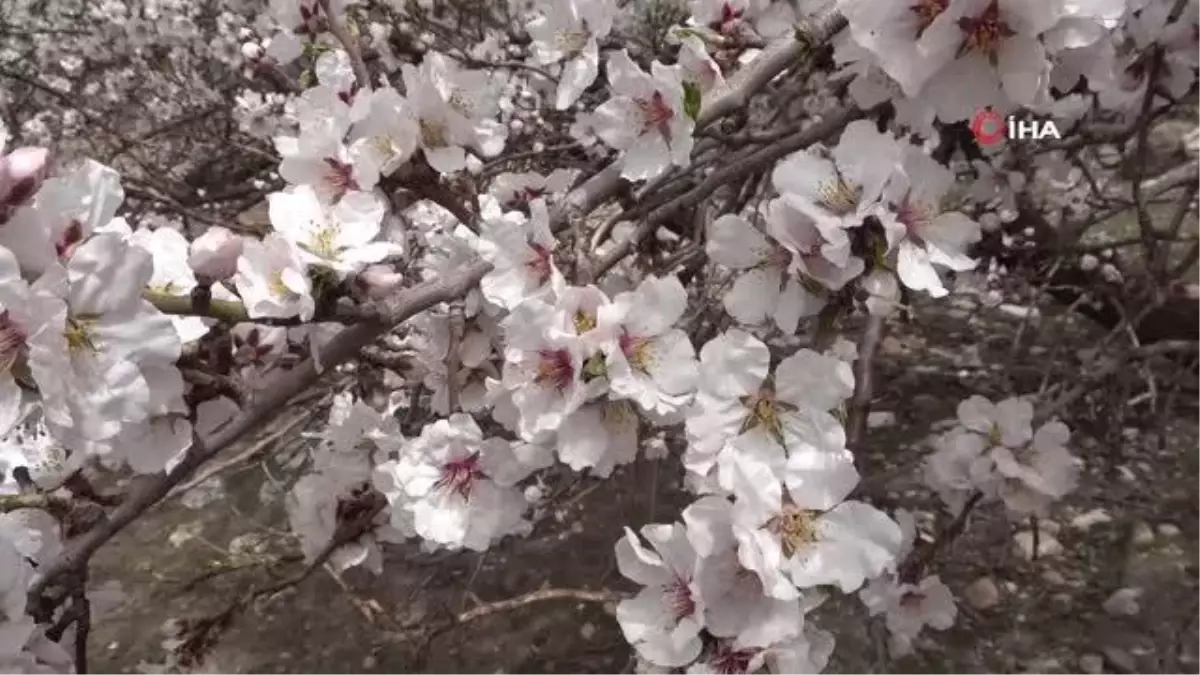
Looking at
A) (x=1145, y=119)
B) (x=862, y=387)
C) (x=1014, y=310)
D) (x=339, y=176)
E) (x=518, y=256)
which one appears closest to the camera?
(x=518, y=256)

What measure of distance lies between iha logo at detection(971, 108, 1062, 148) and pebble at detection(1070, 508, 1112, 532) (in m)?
0.63

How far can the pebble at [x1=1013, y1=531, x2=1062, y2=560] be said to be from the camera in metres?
1.86

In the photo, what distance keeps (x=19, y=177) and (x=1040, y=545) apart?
1.65m

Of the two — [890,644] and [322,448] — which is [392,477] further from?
[890,644]

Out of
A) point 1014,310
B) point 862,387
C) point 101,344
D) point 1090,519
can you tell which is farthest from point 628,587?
point 1014,310

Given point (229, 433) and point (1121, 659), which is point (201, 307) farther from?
point (1121, 659)

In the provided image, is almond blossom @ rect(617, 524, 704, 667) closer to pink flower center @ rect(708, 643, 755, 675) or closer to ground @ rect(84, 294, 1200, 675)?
pink flower center @ rect(708, 643, 755, 675)

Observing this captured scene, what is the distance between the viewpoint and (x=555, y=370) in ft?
2.87

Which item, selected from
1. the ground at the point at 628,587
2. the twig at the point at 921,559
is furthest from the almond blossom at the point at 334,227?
the twig at the point at 921,559

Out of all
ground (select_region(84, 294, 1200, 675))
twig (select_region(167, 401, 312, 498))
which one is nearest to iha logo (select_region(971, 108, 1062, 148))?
ground (select_region(84, 294, 1200, 675))

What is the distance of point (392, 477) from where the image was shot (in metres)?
1.05

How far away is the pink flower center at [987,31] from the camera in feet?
2.62

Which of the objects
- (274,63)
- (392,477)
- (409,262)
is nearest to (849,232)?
(392,477)

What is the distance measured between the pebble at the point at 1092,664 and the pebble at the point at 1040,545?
22cm
